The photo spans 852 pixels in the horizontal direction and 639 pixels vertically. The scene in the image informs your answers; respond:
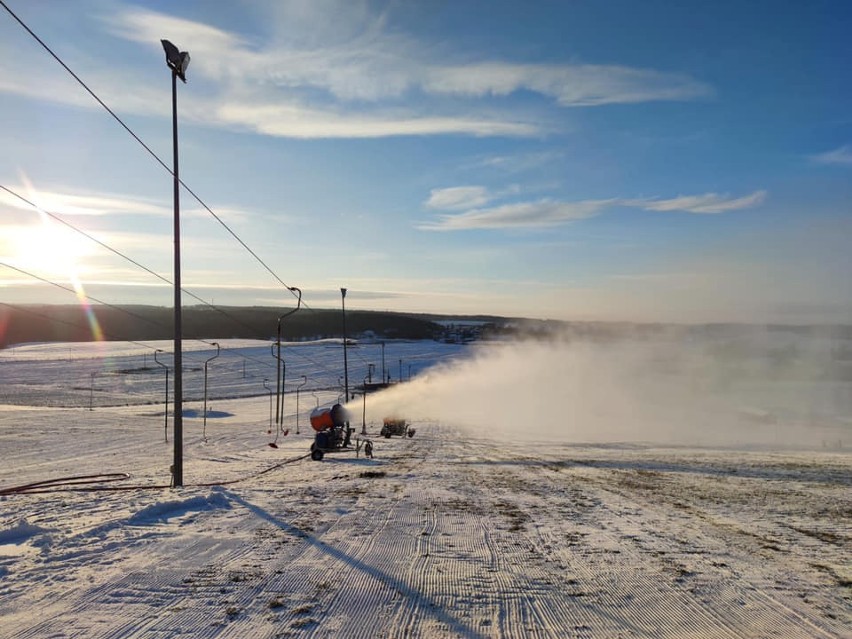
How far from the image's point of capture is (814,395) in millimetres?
85188

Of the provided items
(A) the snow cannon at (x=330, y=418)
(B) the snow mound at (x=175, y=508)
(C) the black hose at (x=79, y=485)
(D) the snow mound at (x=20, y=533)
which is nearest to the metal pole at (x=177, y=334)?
(C) the black hose at (x=79, y=485)

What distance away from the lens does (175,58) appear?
53.5 feet

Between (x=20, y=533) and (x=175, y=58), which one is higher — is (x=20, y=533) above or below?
below

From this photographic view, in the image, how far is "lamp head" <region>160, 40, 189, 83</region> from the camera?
16.3 meters

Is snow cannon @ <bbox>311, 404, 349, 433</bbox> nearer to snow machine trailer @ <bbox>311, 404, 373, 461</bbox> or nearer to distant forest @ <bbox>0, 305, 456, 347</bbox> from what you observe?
snow machine trailer @ <bbox>311, 404, 373, 461</bbox>

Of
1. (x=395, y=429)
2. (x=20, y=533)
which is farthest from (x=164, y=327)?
(x=20, y=533)

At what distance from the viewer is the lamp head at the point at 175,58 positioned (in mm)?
16297

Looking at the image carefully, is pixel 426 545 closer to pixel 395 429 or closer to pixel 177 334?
pixel 177 334

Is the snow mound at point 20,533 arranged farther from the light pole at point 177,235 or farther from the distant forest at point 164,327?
the distant forest at point 164,327

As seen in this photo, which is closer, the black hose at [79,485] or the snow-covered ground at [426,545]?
the snow-covered ground at [426,545]

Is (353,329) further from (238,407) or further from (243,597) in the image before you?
Result: (243,597)

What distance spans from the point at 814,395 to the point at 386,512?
9320cm

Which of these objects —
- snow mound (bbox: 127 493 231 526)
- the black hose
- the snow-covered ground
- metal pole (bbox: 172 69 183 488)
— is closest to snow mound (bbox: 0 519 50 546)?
the snow-covered ground

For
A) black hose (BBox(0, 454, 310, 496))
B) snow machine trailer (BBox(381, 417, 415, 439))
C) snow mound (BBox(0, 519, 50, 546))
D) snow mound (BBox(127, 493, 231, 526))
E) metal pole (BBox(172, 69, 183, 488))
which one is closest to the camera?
snow mound (BBox(0, 519, 50, 546))
